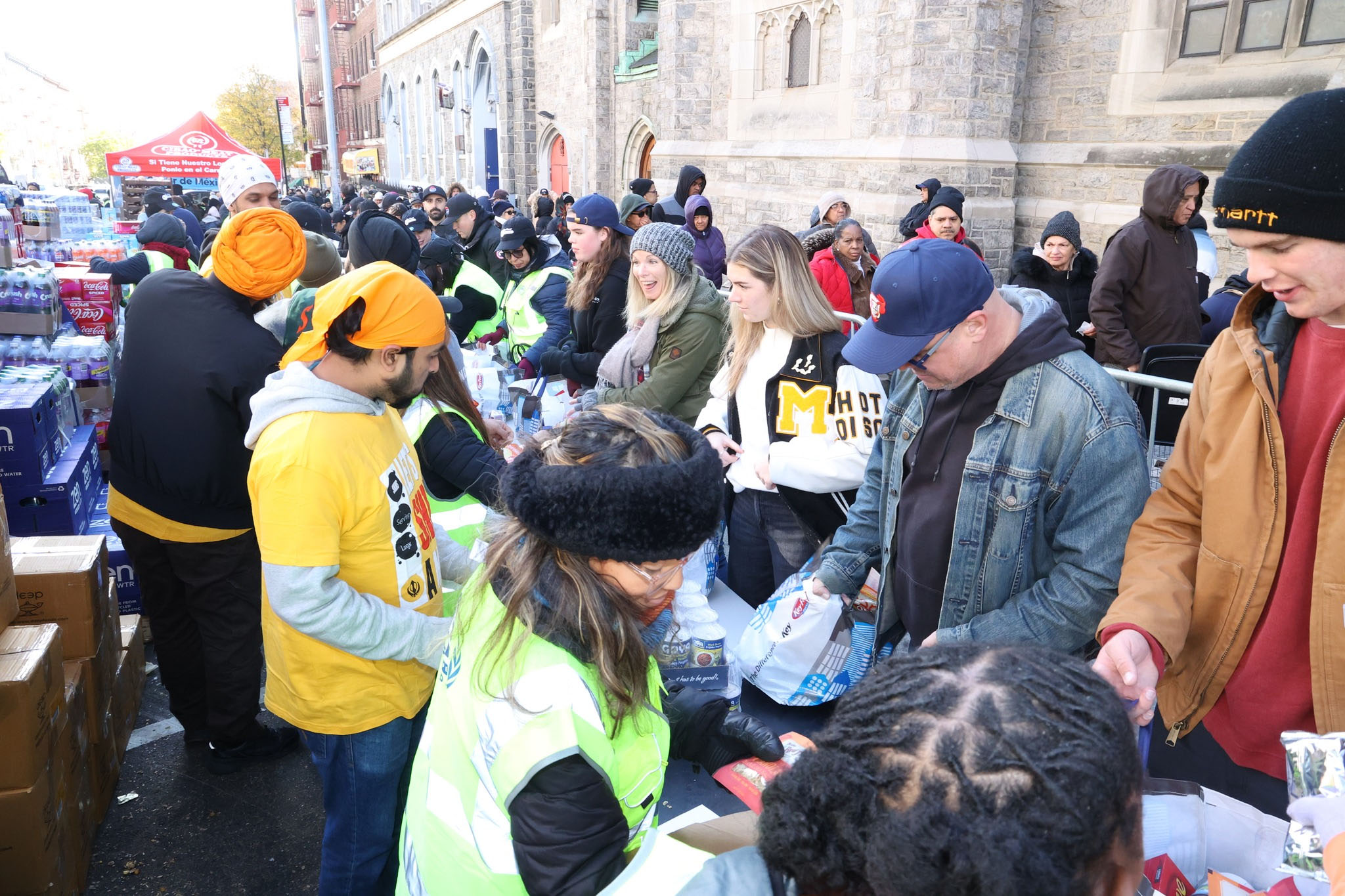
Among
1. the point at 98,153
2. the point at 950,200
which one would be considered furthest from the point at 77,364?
the point at 98,153

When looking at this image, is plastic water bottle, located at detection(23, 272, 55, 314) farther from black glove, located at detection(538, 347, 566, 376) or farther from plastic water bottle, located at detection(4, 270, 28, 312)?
black glove, located at detection(538, 347, 566, 376)

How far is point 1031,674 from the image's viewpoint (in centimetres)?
84

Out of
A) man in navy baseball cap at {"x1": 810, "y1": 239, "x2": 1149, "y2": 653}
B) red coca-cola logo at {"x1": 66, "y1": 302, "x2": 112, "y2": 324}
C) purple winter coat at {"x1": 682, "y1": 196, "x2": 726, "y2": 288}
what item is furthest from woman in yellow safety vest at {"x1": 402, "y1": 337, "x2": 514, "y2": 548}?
purple winter coat at {"x1": 682, "y1": 196, "x2": 726, "y2": 288}

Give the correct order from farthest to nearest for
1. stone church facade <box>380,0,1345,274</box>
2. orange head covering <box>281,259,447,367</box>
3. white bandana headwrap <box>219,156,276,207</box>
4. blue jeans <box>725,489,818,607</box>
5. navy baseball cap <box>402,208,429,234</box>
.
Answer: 1. navy baseball cap <box>402,208,429,234</box>
2. stone church facade <box>380,0,1345,274</box>
3. white bandana headwrap <box>219,156,276,207</box>
4. blue jeans <box>725,489,818,607</box>
5. orange head covering <box>281,259,447,367</box>

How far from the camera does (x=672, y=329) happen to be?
4.03 metres

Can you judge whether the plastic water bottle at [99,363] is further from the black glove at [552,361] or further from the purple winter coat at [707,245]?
the purple winter coat at [707,245]

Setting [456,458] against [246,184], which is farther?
[246,184]

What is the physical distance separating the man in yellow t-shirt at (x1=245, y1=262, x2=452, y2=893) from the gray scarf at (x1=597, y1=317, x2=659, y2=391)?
1765 millimetres

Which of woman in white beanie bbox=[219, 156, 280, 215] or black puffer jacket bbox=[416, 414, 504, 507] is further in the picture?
woman in white beanie bbox=[219, 156, 280, 215]

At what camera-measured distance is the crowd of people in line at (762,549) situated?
2.72 ft

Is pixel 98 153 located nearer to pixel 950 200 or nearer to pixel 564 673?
pixel 950 200

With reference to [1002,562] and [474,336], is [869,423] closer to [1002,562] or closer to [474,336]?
[1002,562]

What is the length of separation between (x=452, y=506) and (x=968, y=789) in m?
2.41

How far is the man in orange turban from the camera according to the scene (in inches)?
117
